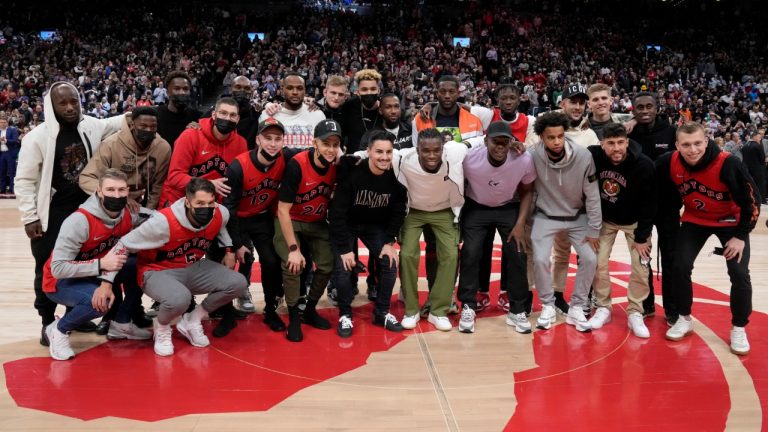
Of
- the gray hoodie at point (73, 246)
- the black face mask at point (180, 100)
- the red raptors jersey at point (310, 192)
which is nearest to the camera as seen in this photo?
the gray hoodie at point (73, 246)

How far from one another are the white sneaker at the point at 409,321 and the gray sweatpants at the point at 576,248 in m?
0.83

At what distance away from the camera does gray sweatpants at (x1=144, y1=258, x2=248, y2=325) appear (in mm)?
3385

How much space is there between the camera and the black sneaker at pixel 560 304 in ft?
13.9

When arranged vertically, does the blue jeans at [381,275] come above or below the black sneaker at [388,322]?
above

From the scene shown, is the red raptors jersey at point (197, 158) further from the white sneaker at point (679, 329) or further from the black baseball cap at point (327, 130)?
the white sneaker at point (679, 329)

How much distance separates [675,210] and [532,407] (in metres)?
1.82

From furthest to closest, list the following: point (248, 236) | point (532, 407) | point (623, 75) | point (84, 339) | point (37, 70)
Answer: point (623, 75) → point (37, 70) → point (248, 236) → point (84, 339) → point (532, 407)

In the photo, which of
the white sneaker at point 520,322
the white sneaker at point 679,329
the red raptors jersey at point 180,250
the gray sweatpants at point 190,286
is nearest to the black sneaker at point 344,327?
the gray sweatpants at point 190,286

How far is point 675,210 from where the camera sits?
3.85m

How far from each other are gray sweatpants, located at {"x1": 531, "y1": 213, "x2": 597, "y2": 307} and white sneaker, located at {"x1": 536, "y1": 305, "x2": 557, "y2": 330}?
0.08 meters

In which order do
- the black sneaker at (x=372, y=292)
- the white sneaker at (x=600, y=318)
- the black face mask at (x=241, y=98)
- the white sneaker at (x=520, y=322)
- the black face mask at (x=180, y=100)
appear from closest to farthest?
the white sneaker at (x=520, y=322), the white sneaker at (x=600, y=318), the black face mask at (x=180, y=100), the black face mask at (x=241, y=98), the black sneaker at (x=372, y=292)

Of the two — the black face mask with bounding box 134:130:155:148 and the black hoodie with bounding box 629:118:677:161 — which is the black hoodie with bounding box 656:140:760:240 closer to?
the black hoodie with bounding box 629:118:677:161

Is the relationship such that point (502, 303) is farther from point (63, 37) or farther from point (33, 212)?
point (63, 37)

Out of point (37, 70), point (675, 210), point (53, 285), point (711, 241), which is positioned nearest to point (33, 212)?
point (53, 285)
